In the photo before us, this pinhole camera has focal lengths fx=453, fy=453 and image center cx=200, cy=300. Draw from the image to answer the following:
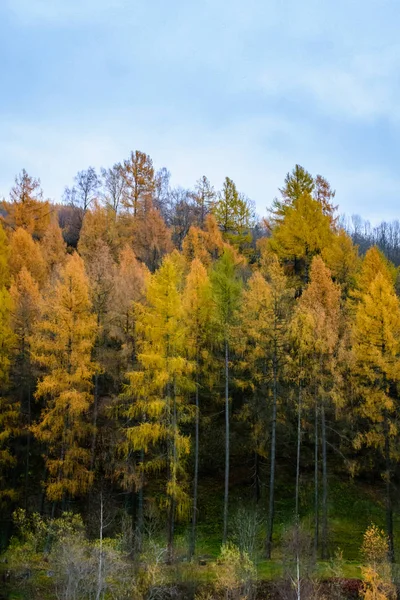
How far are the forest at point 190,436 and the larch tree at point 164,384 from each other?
0.08m

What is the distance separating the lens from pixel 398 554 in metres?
21.2

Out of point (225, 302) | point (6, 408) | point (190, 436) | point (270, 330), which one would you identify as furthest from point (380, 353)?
point (6, 408)

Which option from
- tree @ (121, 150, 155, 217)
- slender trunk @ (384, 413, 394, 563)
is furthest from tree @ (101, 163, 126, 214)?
slender trunk @ (384, 413, 394, 563)

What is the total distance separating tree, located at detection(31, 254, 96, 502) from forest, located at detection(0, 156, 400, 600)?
0.32 feet

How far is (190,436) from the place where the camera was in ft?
69.2

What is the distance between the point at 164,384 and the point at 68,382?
444 centimetres

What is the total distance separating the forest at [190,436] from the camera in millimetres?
16531

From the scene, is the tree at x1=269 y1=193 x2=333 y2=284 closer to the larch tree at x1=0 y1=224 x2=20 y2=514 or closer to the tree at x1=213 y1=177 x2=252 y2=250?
the tree at x1=213 y1=177 x2=252 y2=250

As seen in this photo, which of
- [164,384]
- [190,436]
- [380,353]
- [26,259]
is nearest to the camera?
[164,384]

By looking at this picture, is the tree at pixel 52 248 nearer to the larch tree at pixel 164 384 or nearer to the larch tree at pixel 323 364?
the larch tree at pixel 164 384

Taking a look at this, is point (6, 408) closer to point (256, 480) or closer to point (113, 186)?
point (256, 480)

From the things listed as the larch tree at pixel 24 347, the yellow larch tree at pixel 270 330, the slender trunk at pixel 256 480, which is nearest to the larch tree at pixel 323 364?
the yellow larch tree at pixel 270 330

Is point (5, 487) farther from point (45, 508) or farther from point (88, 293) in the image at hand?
point (88, 293)

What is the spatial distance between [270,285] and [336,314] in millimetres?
4450
